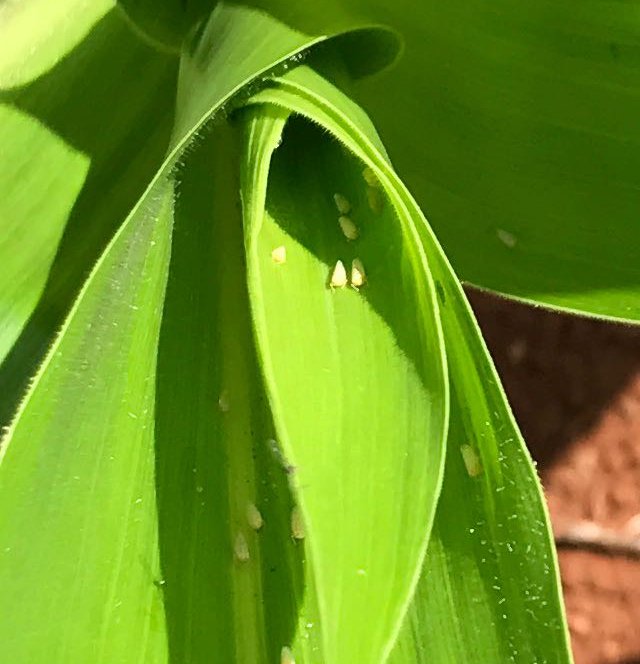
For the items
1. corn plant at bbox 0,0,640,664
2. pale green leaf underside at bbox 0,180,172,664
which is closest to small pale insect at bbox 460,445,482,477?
corn plant at bbox 0,0,640,664


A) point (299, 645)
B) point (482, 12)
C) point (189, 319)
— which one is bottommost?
point (299, 645)

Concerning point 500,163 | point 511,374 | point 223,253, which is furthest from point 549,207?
point 511,374

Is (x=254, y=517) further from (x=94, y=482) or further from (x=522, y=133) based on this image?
(x=522, y=133)

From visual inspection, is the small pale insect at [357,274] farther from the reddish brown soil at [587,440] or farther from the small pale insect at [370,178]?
the reddish brown soil at [587,440]

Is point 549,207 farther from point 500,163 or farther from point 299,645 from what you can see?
point 299,645

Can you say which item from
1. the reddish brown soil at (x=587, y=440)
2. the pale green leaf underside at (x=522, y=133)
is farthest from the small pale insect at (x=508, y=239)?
the reddish brown soil at (x=587, y=440)

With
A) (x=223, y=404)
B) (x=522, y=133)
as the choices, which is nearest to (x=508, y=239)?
(x=522, y=133)
